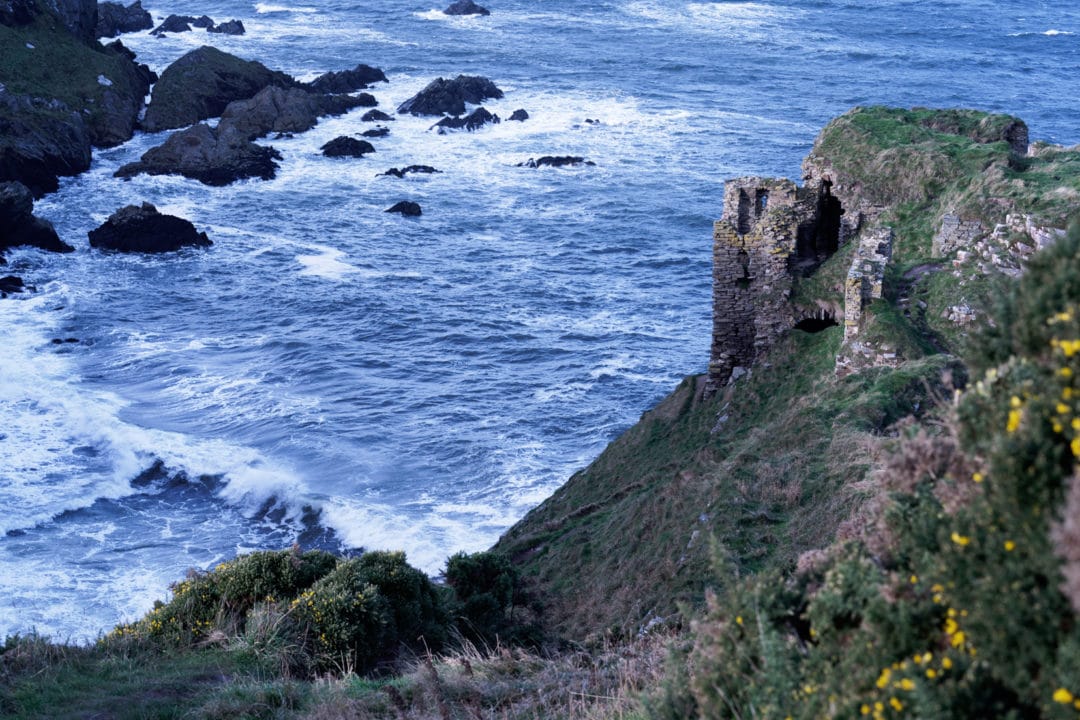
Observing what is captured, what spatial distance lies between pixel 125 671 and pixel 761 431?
1057cm

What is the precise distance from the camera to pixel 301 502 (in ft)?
89.9

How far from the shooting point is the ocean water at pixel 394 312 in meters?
26.9

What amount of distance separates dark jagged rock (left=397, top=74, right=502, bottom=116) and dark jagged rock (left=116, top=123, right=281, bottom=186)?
12.7 m

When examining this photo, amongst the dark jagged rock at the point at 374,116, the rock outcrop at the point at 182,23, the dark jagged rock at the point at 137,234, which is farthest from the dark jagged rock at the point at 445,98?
the rock outcrop at the point at 182,23

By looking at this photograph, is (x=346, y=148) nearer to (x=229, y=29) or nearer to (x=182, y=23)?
(x=229, y=29)

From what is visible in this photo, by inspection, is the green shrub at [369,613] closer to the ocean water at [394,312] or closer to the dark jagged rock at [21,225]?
the ocean water at [394,312]

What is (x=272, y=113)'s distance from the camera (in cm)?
6500

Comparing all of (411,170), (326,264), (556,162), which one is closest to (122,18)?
(411,170)

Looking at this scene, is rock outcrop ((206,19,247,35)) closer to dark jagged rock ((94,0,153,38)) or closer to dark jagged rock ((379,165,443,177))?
dark jagged rock ((94,0,153,38))

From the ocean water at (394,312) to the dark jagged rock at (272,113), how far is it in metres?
1.39

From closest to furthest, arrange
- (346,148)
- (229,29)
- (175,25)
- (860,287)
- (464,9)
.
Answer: (860,287)
(346,148)
(229,29)
(175,25)
(464,9)

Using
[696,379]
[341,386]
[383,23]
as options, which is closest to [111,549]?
[341,386]

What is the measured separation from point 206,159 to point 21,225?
14.0m

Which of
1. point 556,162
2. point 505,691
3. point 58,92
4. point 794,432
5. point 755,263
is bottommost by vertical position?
point 556,162
